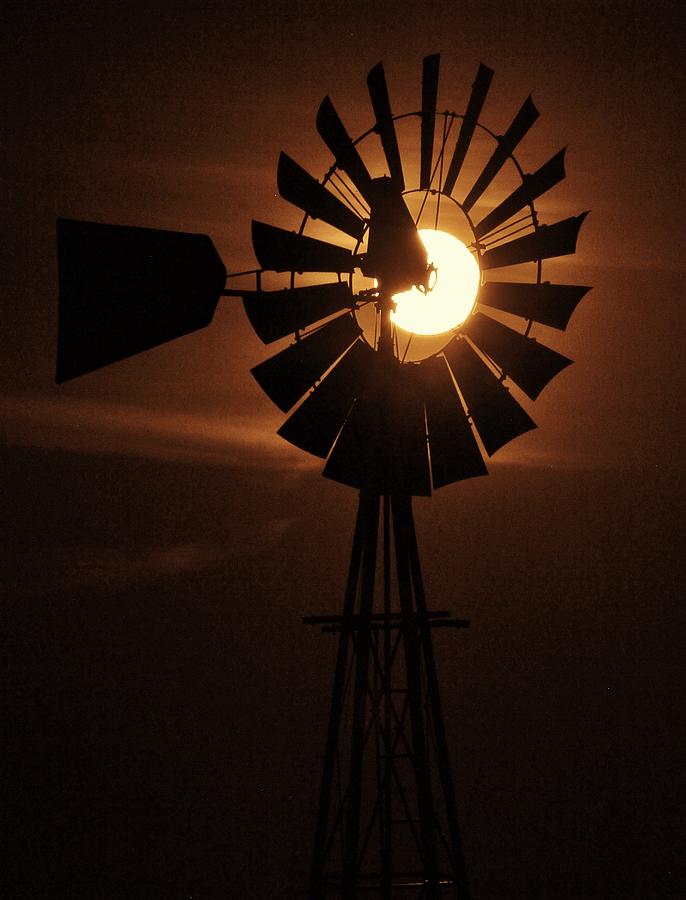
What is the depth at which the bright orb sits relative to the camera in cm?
216

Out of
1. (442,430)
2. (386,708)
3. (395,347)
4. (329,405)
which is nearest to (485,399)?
(442,430)

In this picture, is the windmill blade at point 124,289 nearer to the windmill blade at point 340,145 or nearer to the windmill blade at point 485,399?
the windmill blade at point 340,145

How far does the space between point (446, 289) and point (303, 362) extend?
0.37 metres

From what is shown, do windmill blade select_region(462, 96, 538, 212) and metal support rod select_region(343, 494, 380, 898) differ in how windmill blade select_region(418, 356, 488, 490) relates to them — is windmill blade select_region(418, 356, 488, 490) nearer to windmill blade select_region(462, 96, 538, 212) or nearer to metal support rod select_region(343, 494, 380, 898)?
metal support rod select_region(343, 494, 380, 898)

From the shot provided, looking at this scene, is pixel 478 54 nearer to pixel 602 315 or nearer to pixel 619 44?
pixel 619 44

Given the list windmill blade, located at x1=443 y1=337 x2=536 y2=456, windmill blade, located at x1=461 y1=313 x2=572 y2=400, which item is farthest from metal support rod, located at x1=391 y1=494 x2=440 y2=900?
windmill blade, located at x1=461 y1=313 x2=572 y2=400

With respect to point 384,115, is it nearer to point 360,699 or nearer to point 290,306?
point 290,306

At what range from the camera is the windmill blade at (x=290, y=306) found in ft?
6.66

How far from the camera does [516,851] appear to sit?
101 inches

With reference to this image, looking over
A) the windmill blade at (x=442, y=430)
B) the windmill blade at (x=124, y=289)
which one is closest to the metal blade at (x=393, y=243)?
the windmill blade at (x=442, y=430)

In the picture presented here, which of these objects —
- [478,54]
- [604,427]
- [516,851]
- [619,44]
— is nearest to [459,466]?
[604,427]

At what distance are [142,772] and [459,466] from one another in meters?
1.15

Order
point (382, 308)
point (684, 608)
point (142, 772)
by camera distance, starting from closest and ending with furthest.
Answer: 1. point (382, 308)
2. point (142, 772)
3. point (684, 608)

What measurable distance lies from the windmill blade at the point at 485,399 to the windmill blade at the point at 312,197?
0.34m
